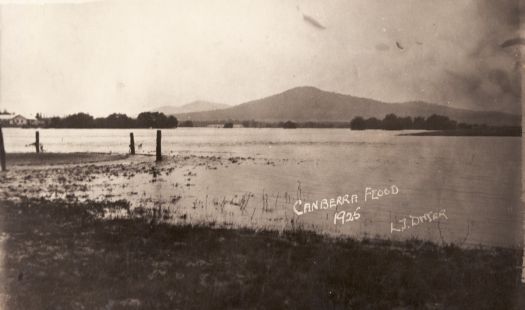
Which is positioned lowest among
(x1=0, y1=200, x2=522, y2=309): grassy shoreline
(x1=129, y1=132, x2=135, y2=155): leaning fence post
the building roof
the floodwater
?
(x1=0, y1=200, x2=522, y2=309): grassy shoreline

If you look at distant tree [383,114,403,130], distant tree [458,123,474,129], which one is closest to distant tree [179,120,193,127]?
distant tree [383,114,403,130]

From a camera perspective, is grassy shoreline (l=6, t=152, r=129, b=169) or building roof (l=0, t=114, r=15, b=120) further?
grassy shoreline (l=6, t=152, r=129, b=169)

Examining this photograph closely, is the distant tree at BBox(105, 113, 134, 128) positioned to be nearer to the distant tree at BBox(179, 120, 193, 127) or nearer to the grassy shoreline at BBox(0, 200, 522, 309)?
the distant tree at BBox(179, 120, 193, 127)

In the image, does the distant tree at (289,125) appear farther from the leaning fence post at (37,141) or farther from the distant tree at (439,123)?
the leaning fence post at (37,141)

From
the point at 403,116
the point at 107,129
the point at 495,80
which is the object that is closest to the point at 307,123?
the point at 403,116

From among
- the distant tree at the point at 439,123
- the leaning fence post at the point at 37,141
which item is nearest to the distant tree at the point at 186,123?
the leaning fence post at the point at 37,141

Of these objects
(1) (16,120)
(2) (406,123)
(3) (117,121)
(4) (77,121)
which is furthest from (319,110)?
(1) (16,120)
